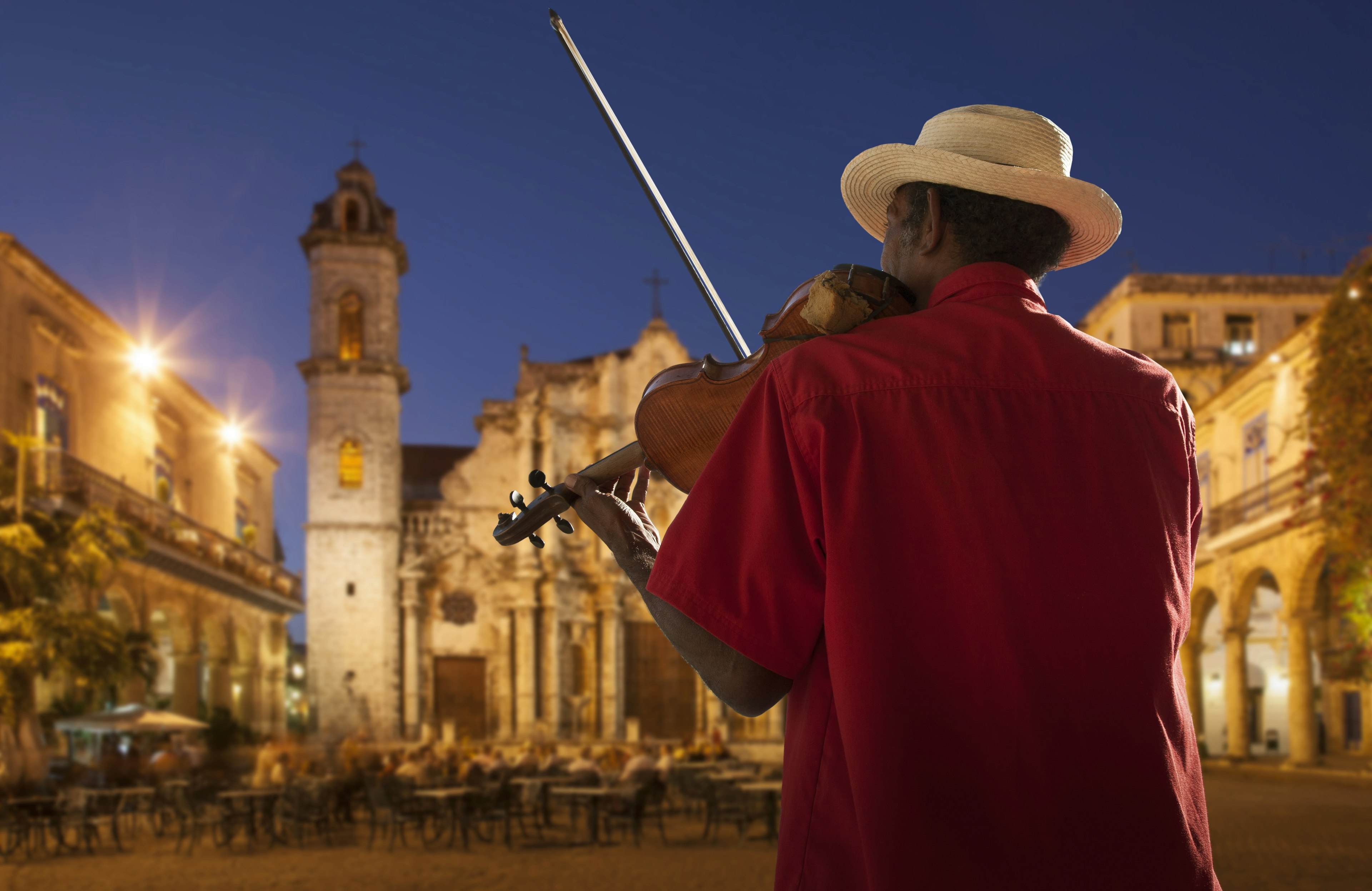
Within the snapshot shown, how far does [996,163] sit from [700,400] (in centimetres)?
53

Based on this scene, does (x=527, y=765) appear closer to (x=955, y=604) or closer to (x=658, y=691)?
(x=658, y=691)

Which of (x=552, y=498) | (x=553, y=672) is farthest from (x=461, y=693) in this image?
(x=552, y=498)

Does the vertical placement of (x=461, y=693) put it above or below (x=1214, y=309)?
below

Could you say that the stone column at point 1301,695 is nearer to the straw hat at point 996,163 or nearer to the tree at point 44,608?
the tree at point 44,608

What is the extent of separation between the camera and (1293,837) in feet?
41.7

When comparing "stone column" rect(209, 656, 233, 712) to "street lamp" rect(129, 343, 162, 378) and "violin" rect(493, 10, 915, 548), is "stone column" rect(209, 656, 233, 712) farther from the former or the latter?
"violin" rect(493, 10, 915, 548)

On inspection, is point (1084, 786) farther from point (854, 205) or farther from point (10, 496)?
point (10, 496)

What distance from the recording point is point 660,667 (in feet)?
110

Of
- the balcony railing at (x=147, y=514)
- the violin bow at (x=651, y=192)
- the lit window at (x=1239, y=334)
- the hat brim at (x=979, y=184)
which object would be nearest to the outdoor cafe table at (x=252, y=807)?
the balcony railing at (x=147, y=514)

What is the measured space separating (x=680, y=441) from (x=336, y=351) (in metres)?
31.9

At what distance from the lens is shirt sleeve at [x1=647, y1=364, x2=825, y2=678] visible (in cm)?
133

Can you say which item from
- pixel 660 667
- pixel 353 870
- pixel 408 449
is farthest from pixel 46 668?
pixel 408 449

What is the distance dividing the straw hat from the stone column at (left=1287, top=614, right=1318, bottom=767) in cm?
2259

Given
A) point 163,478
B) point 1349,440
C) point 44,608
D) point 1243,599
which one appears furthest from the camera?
point 163,478
